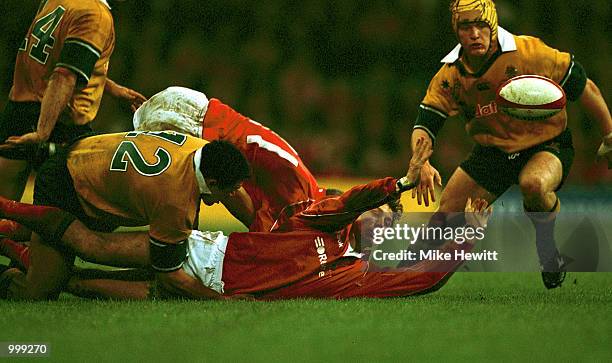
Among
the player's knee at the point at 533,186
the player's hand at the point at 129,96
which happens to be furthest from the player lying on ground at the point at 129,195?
the player's knee at the point at 533,186

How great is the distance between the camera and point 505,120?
5.86 meters

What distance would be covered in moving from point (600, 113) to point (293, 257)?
200 centimetres

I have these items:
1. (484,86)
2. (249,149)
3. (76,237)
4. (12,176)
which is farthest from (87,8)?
(484,86)

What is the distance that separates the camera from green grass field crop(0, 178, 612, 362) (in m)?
3.72

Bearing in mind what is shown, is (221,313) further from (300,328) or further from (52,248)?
(52,248)

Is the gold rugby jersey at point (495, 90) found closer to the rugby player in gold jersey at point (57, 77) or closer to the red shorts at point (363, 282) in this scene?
the red shorts at point (363, 282)

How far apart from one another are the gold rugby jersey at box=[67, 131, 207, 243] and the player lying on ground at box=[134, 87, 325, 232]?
0.61 meters

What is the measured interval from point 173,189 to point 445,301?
1.42 metres

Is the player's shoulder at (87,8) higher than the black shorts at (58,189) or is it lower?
higher

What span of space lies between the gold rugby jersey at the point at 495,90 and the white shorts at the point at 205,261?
1673 millimetres

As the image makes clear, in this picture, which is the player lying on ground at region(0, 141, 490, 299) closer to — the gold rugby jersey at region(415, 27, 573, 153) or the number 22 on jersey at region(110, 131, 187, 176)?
the number 22 on jersey at region(110, 131, 187, 176)

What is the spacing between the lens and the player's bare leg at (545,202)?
5.52 m

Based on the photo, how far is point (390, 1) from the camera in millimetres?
12938

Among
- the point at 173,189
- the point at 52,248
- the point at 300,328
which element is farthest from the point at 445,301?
the point at 52,248
